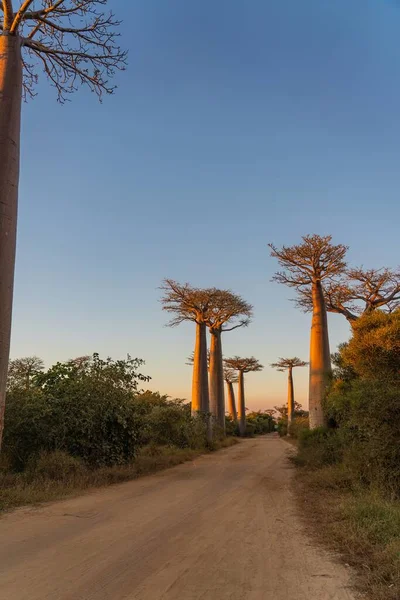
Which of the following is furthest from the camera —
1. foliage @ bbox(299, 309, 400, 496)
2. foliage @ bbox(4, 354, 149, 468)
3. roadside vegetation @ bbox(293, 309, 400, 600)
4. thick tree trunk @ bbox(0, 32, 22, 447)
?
foliage @ bbox(4, 354, 149, 468)

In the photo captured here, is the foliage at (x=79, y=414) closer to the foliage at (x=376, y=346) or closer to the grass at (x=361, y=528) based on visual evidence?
the grass at (x=361, y=528)

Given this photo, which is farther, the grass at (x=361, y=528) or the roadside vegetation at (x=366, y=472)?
the roadside vegetation at (x=366, y=472)

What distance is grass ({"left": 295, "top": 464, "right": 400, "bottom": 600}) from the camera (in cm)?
354

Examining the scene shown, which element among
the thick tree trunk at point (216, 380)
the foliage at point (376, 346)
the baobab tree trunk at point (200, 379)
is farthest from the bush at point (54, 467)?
the thick tree trunk at point (216, 380)

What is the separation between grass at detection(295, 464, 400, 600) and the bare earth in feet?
0.63

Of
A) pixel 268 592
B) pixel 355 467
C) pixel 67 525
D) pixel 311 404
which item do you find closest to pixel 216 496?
pixel 355 467

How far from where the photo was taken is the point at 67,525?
5.64 meters

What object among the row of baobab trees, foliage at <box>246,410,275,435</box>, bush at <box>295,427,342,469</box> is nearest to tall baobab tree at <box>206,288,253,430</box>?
the row of baobab trees

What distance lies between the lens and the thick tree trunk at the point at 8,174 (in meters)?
5.07

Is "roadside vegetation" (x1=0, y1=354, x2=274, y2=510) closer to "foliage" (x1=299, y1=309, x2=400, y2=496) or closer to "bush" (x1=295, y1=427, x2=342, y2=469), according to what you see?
"bush" (x1=295, y1=427, x2=342, y2=469)

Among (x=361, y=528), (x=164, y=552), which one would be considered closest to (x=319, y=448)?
(x=361, y=528)

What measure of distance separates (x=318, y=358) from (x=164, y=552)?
1263 cm

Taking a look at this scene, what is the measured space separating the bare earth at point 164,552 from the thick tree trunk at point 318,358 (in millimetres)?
8119

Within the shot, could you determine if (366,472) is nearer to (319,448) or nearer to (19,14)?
(319,448)
